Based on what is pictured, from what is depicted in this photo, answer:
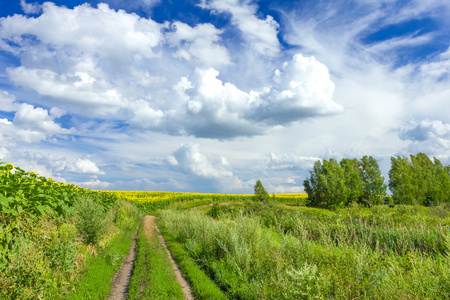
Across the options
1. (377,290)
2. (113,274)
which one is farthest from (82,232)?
(377,290)

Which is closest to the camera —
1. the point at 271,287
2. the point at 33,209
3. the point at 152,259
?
the point at 271,287

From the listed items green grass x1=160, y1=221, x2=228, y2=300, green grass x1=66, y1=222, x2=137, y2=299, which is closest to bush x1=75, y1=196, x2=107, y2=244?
green grass x1=66, y1=222, x2=137, y2=299

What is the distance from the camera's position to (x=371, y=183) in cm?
6059

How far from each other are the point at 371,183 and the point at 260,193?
40.7 metres

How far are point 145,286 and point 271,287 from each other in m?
4.15

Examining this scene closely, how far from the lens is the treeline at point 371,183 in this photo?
5331 cm

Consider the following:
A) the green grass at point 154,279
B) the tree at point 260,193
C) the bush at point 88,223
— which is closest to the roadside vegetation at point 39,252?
the bush at point 88,223

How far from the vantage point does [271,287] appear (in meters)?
6.83

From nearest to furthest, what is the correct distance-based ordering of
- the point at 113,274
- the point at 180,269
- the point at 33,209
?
1. the point at 33,209
2. the point at 113,274
3. the point at 180,269

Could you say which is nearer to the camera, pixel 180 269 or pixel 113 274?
pixel 113 274

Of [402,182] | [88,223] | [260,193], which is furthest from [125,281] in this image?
[402,182]

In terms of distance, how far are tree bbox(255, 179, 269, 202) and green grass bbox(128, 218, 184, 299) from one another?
2042 centimetres

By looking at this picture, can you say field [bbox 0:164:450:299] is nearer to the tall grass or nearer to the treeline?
the tall grass

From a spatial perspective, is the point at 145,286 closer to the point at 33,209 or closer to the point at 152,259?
the point at 152,259
